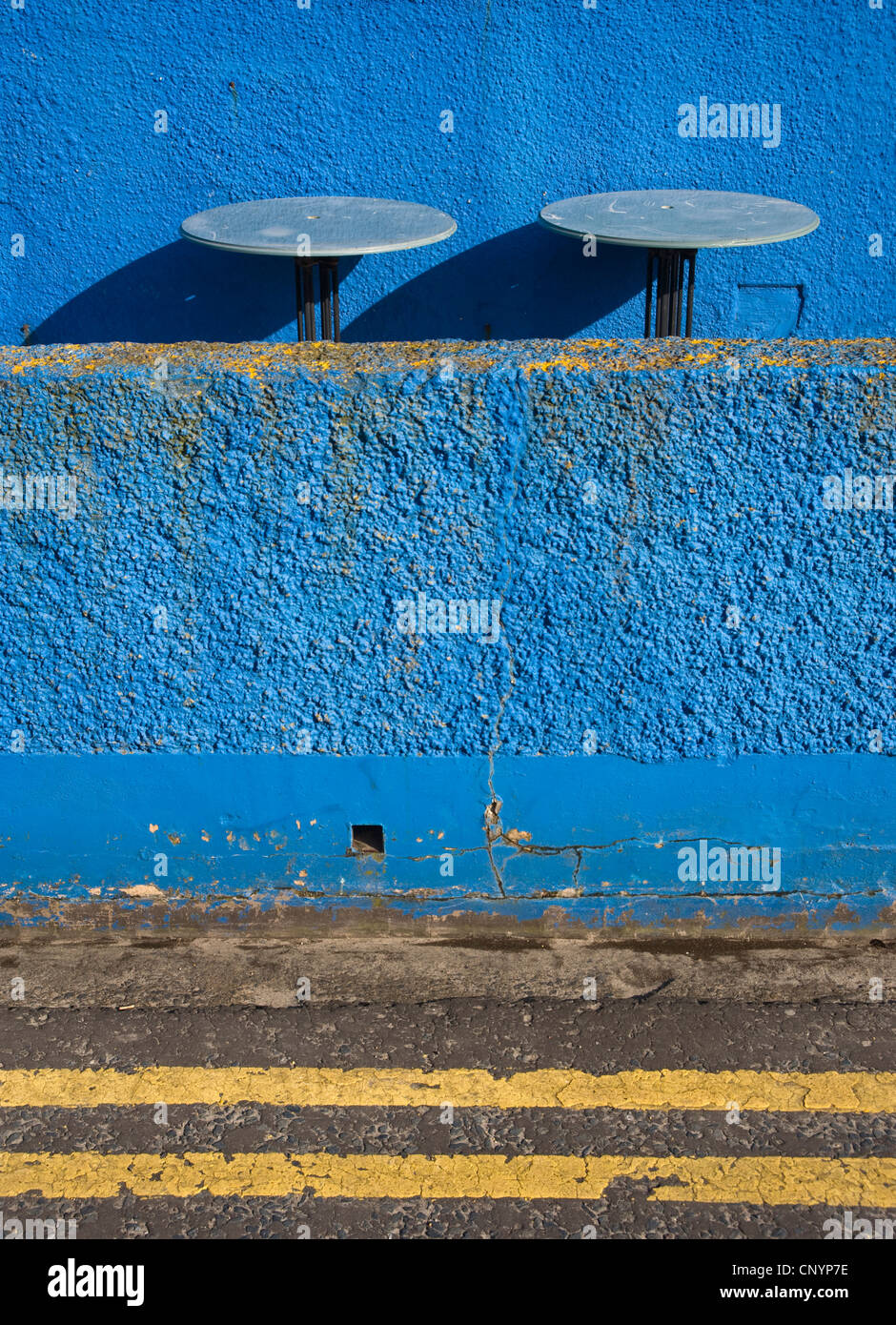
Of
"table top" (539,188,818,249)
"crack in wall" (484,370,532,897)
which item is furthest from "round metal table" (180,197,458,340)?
"crack in wall" (484,370,532,897)

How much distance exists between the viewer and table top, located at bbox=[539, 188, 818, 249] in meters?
5.52

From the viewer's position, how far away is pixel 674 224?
5789 mm

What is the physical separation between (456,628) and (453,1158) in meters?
1.73

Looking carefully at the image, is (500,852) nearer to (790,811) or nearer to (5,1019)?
(790,811)

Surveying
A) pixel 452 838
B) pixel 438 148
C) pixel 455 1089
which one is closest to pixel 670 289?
pixel 438 148

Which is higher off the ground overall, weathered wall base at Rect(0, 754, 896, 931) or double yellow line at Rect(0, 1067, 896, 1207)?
weathered wall base at Rect(0, 754, 896, 931)

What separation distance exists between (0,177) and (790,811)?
5.70 metres

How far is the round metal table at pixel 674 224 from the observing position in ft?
18.2

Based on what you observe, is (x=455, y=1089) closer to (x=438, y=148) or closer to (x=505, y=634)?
(x=505, y=634)

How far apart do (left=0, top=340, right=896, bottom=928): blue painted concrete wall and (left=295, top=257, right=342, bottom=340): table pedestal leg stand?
2.46m

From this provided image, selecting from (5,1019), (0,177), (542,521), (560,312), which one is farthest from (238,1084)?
(0,177)

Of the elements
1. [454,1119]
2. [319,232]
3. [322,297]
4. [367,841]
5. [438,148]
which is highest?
[438,148]

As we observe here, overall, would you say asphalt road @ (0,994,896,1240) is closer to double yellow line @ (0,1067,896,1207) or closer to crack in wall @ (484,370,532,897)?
double yellow line @ (0,1067,896,1207)

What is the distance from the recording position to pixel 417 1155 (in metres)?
2.94
